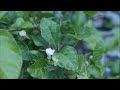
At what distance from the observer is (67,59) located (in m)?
1.19

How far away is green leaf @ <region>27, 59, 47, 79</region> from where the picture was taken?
3.80ft

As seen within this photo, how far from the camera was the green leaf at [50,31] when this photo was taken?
1274 mm

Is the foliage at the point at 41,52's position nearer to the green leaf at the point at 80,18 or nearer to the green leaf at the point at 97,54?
the green leaf at the point at 97,54

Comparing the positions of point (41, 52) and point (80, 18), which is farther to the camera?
point (80, 18)

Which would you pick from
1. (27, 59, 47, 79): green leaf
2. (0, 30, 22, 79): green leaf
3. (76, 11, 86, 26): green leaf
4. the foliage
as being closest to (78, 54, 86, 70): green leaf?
the foliage

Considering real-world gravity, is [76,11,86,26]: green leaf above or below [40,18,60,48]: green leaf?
above

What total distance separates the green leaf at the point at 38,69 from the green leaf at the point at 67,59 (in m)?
0.04

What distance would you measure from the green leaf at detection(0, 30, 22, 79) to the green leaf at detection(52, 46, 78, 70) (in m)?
0.13

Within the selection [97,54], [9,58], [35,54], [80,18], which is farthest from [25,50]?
[80,18]

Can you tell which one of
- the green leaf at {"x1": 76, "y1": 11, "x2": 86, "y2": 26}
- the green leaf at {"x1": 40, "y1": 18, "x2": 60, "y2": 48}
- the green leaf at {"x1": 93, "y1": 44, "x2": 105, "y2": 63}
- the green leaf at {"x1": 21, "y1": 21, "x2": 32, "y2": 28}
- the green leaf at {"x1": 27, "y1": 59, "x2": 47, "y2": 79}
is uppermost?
the green leaf at {"x1": 76, "y1": 11, "x2": 86, "y2": 26}

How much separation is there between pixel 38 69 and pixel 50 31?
0.18 metres

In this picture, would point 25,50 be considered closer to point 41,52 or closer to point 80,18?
point 41,52

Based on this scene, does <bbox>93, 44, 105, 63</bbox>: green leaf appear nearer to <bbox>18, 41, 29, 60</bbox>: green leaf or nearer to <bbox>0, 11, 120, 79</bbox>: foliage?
<bbox>0, 11, 120, 79</bbox>: foliage
